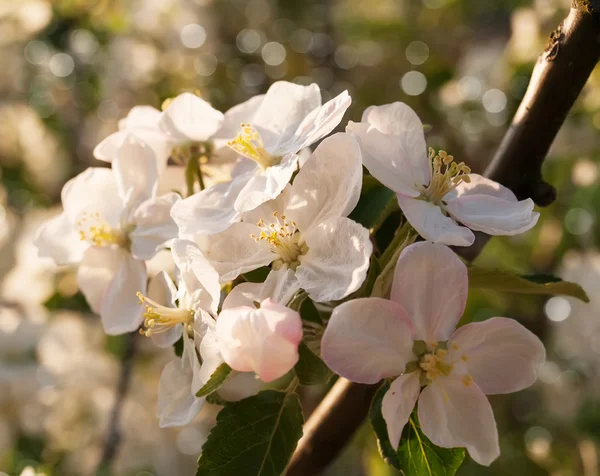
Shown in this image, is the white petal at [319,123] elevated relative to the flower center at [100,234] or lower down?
elevated

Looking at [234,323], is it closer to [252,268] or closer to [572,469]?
[252,268]

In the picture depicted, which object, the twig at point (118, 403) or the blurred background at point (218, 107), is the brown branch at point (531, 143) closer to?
the blurred background at point (218, 107)

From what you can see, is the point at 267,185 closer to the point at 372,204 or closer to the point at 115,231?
the point at 372,204

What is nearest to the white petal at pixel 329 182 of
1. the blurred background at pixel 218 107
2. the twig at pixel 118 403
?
the blurred background at pixel 218 107

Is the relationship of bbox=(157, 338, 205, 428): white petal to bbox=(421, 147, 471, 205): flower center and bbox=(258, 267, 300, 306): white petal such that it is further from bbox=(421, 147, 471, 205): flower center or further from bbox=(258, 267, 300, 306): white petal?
bbox=(421, 147, 471, 205): flower center

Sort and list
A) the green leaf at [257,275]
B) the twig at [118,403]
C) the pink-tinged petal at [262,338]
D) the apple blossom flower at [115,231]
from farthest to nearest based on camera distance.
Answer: the twig at [118,403]
the apple blossom flower at [115,231]
the green leaf at [257,275]
the pink-tinged petal at [262,338]

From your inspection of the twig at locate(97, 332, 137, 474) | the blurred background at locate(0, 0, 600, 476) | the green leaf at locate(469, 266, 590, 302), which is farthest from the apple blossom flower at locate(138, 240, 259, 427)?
the twig at locate(97, 332, 137, 474)
